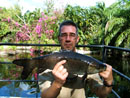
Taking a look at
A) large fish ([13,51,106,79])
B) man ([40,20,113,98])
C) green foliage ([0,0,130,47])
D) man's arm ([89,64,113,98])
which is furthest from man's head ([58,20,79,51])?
green foliage ([0,0,130,47])

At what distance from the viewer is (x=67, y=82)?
57.8 inches

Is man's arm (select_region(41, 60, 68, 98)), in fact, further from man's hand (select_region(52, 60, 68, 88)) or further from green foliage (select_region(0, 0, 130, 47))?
green foliage (select_region(0, 0, 130, 47))

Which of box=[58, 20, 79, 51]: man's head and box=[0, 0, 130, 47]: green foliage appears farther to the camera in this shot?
box=[0, 0, 130, 47]: green foliage

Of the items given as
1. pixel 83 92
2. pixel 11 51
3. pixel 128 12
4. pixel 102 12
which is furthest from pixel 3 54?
pixel 83 92

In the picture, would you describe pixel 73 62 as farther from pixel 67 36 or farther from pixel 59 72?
pixel 67 36

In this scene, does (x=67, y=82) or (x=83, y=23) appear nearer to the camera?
(x=67, y=82)

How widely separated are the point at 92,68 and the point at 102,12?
605 inches

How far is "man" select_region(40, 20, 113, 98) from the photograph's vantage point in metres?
1.25

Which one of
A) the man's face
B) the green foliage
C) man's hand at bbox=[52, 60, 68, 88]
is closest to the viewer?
man's hand at bbox=[52, 60, 68, 88]

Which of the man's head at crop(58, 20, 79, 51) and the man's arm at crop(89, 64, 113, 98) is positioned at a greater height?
the man's head at crop(58, 20, 79, 51)

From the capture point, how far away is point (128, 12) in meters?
12.6

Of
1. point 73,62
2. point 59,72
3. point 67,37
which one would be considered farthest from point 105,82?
point 67,37

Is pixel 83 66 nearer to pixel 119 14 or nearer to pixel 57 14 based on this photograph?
pixel 119 14

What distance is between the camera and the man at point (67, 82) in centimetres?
125
